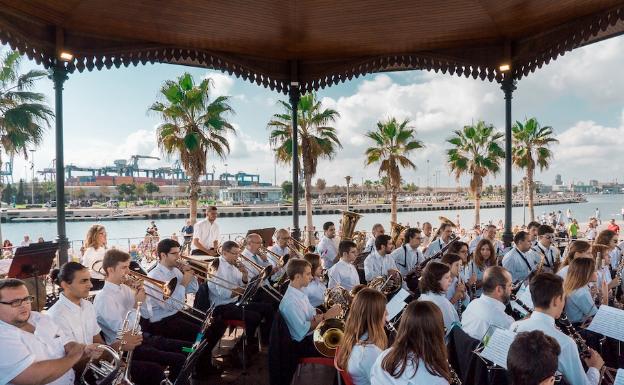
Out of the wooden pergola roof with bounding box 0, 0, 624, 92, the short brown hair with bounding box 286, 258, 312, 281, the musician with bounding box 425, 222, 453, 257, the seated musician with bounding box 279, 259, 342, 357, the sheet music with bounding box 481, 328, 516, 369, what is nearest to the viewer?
the sheet music with bounding box 481, 328, 516, 369

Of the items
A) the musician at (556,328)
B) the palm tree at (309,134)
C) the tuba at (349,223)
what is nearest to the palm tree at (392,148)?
the palm tree at (309,134)

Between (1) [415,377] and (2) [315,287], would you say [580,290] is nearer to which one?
(1) [415,377]

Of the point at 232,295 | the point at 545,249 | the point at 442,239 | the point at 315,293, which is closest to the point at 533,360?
the point at 315,293

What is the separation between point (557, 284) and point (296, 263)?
2718 mm

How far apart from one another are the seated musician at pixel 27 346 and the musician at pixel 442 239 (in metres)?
6.83

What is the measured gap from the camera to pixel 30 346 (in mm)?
2996

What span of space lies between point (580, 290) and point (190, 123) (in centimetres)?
1251

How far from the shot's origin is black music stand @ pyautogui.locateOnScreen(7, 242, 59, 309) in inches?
207

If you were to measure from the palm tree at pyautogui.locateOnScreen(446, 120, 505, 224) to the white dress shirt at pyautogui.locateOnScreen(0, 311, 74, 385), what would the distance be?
2295 cm

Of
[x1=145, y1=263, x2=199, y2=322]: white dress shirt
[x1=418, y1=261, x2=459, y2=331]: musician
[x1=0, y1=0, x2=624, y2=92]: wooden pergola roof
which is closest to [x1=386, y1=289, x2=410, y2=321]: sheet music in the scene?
[x1=418, y1=261, x2=459, y2=331]: musician

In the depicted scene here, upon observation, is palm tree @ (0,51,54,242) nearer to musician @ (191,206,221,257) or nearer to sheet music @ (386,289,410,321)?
musician @ (191,206,221,257)

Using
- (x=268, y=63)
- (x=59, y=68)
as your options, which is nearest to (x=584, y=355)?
(x=268, y=63)

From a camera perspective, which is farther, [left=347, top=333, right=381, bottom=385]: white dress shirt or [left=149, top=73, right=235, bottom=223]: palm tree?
[left=149, top=73, right=235, bottom=223]: palm tree

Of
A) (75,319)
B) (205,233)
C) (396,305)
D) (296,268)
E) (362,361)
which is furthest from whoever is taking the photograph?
(205,233)
